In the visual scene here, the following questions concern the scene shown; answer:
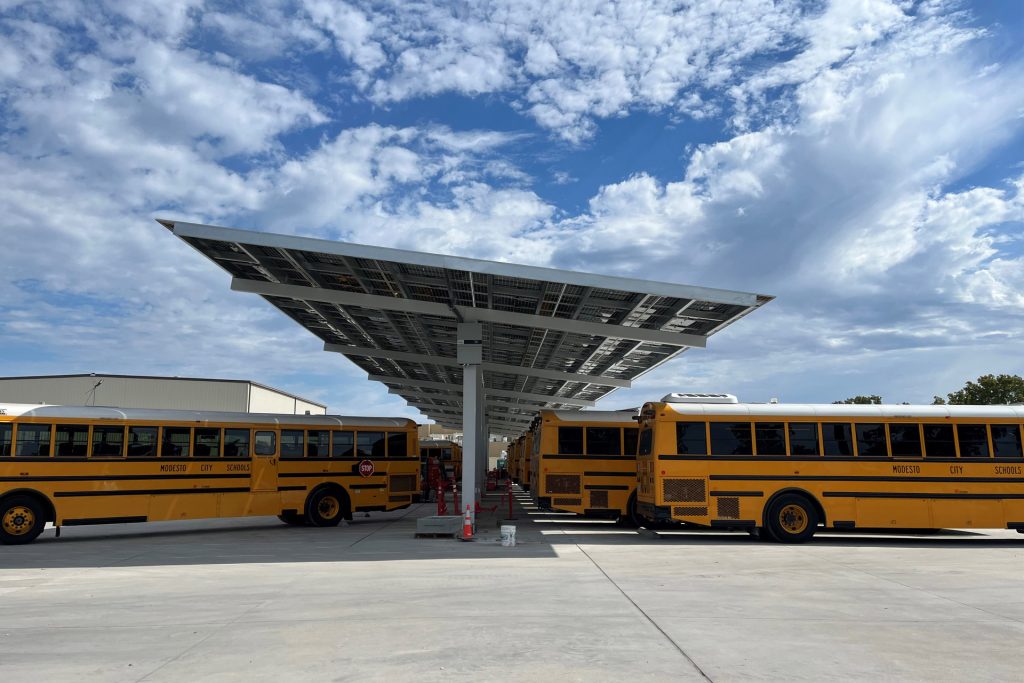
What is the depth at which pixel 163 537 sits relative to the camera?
50.0 feet

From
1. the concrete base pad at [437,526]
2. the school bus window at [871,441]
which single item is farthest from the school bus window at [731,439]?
the concrete base pad at [437,526]

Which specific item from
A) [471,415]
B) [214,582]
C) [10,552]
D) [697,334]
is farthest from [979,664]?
[10,552]

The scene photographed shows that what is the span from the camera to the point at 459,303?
1606 cm

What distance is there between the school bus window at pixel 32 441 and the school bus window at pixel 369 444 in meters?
6.28

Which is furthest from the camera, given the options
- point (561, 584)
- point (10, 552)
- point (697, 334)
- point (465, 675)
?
point (697, 334)

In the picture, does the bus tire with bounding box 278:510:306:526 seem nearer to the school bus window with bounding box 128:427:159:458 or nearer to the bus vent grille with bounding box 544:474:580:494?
the school bus window with bounding box 128:427:159:458

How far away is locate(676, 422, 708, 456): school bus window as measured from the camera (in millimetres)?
13945

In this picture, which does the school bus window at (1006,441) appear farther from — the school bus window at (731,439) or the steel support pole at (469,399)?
the steel support pole at (469,399)

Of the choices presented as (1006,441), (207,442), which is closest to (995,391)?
(1006,441)

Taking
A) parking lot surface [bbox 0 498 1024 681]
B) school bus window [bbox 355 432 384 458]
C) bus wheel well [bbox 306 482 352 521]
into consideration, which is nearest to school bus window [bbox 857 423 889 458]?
parking lot surface [bbox 0 498 1024 681]

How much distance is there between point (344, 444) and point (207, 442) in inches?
120

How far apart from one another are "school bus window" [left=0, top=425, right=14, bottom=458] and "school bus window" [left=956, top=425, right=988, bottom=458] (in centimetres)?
1813

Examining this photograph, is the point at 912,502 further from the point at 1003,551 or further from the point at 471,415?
the point at 471,415

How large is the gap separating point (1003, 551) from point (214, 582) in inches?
530
